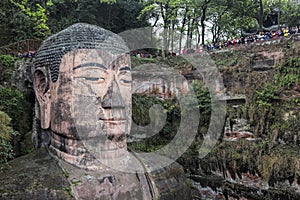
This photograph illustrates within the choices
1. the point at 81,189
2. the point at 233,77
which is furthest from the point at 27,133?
the point at 233,77

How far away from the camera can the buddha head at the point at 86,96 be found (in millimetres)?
4516

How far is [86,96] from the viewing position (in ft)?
14.8

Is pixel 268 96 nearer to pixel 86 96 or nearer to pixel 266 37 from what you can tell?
pixel 266 37

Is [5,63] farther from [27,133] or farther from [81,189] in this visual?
[81,189]

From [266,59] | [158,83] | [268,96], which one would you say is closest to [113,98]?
[268,96]

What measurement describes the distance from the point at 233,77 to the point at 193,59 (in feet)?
11.2

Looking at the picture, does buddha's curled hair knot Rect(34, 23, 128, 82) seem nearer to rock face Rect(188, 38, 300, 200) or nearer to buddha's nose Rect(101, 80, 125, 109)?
buddha's nose Rect(101, 80, 125, 109)

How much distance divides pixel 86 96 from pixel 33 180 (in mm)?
1472

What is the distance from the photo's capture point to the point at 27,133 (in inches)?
280

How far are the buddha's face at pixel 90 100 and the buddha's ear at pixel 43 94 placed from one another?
0.32 metres

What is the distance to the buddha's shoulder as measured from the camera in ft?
12.7

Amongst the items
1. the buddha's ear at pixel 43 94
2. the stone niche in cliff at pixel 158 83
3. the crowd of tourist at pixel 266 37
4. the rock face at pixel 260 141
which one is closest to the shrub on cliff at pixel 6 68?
the buddha's ear at pixel 43 94

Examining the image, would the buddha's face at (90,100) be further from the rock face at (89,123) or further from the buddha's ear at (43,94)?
the buddha's ear at (43,94)

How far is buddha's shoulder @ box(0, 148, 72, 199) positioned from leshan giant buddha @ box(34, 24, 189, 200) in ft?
0.63
